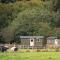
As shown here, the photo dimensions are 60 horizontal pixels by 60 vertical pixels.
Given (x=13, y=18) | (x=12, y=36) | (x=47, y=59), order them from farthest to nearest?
(x=13, y=18) → (x=12, y=36) → (x=47, y=59)

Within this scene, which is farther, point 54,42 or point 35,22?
point 35,22

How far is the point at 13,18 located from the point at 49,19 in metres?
6.53

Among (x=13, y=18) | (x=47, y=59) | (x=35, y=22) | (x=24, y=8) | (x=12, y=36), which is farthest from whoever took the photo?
(x=24, y=8)

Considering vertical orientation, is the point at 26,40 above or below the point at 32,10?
below

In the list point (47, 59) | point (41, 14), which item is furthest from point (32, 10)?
point (47, 59)

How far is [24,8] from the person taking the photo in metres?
61.8

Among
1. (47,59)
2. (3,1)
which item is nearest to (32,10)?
(3,1)

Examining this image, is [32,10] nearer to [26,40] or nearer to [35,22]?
[35,22]

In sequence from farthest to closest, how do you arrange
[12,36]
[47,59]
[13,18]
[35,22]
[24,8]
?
[24,8], [13,18], [35,22], [12,36], [47,59]

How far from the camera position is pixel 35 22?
53906 millimetres

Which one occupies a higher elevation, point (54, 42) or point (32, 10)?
point (32, 10)

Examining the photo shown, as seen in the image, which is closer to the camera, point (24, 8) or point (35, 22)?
point (35, 22)

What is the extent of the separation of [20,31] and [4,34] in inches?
109

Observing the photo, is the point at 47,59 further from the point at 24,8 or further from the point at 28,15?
the point at 24,8
